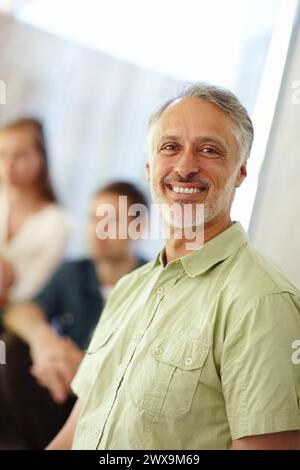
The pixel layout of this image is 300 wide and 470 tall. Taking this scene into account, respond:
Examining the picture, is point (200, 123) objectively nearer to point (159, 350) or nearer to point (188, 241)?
point (188, 241)

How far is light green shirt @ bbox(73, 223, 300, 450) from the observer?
2.48 ft

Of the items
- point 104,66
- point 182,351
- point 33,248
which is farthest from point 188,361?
point 104,66

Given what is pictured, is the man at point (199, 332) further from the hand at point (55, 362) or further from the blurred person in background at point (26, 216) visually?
the blurred person in background at point (26, 216)

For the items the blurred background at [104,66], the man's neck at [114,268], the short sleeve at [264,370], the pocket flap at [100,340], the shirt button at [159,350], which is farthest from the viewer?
the man's neck at [114,268]

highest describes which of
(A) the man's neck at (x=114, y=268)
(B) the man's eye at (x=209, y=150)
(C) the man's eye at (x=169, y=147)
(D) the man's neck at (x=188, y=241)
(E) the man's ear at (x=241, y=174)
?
(B) the man's eye at (x=209, y=150)

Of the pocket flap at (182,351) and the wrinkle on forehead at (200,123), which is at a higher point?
the wrinkle on forehead at (200,123)

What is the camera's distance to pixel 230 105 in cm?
92

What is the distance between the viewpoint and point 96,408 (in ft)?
3.11

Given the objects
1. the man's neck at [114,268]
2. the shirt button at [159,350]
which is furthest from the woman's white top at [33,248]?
the shirt button at [159,350]

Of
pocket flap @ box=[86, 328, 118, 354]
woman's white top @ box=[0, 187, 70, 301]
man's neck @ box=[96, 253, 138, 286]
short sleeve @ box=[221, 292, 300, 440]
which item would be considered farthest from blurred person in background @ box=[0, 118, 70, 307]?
short sleeve @ box=[221, 292, 300, 440]

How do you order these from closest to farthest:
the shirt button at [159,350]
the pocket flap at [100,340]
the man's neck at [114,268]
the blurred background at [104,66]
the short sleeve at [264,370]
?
the short sleeve at [264,370] → the shirt button at [159,350] → the pocket flap at [100,340] → the blurred background at [104,66] → the man's neck at [114,268]

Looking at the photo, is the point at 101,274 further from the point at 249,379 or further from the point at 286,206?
the point at 249,379

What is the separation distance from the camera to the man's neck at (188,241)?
0.94 m

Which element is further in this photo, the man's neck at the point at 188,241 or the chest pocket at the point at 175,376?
the man's neck at the point at 188,241
